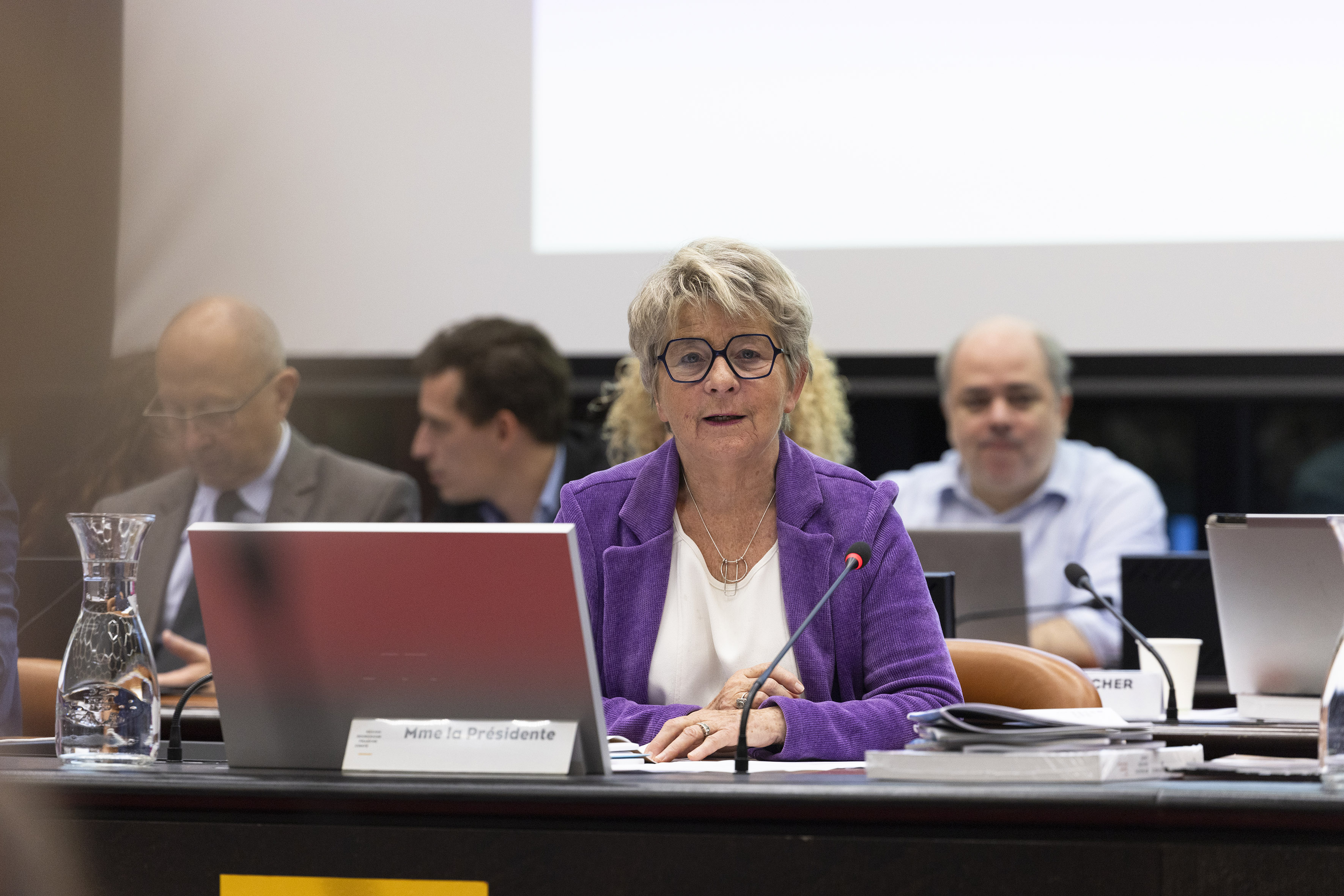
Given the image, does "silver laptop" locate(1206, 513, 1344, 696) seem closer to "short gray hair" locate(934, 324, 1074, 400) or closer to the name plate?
the name plate

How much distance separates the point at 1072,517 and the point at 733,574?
2002 millimetres

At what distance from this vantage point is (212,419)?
320cm

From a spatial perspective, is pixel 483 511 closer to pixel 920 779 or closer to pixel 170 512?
pixel 170 512

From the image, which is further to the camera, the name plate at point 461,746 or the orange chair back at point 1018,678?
the orange chair back at point 1018,678

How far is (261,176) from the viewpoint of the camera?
14.0 feet

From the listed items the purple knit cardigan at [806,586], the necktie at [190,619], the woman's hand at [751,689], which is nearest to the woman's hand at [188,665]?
the necktie at [190,619]

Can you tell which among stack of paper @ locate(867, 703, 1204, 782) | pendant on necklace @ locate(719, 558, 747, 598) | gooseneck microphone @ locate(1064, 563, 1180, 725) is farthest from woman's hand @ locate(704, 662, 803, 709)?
gooseneck microphone @ locate(1064, 563, 1180, 725)

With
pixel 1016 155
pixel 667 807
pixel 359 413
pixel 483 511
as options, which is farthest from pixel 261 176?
pixel 667 807

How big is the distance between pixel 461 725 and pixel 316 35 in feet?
11.3

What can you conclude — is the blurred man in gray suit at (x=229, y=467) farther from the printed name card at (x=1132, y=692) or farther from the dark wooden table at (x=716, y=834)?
the dark wooden table at (x=716, y=834)

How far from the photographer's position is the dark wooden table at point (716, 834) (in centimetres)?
98

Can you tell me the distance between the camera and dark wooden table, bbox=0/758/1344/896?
98 centimetres

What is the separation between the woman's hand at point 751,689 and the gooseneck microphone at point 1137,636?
55 centimetres

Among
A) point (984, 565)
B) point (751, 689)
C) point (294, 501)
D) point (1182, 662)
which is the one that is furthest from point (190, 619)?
point (1182, 662)
